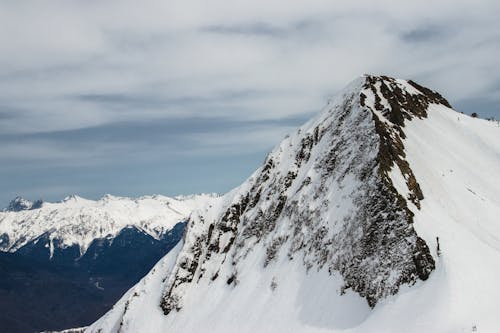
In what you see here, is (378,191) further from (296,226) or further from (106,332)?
(106,332)

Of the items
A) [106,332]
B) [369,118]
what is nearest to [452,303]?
[369,118]

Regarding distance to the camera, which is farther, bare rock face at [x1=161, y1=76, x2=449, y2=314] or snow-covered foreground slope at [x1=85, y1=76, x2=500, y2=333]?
bare rock face at [x1=161, y1=76, x2=449, y2=314]

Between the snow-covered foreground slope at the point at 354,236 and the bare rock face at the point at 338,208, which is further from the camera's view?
the bare rock face at the point at 338,208

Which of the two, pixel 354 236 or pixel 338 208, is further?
pixel 338 208
